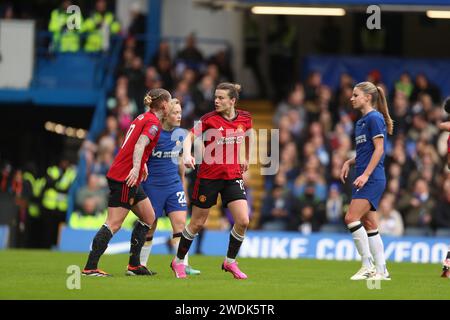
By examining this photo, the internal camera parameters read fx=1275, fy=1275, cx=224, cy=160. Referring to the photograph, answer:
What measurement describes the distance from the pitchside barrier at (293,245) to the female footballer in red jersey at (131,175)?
8.38 meters

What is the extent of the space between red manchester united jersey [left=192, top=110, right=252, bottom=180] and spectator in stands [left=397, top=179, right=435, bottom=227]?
10.0m

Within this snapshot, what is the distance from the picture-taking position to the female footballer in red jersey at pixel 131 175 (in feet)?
48.1

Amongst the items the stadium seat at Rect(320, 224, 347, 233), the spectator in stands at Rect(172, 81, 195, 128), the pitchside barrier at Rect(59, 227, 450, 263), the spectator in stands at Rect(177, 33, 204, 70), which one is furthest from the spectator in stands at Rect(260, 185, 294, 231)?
the spectator in stands at Rect(177, 33, 204, 70)

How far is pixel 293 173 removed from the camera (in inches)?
1030

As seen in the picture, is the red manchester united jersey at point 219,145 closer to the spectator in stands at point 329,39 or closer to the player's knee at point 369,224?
the player's knee at point 369,224

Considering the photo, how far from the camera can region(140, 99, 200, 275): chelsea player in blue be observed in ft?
52.3

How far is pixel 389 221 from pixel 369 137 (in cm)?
955

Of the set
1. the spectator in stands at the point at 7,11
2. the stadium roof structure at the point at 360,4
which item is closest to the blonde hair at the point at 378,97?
the stadium roof structure at the point at 360,4

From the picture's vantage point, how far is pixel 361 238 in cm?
1492

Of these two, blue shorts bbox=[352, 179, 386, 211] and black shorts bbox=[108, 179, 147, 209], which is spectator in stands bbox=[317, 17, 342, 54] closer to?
blue shorts bbox=[352, 179, 386, 211]
